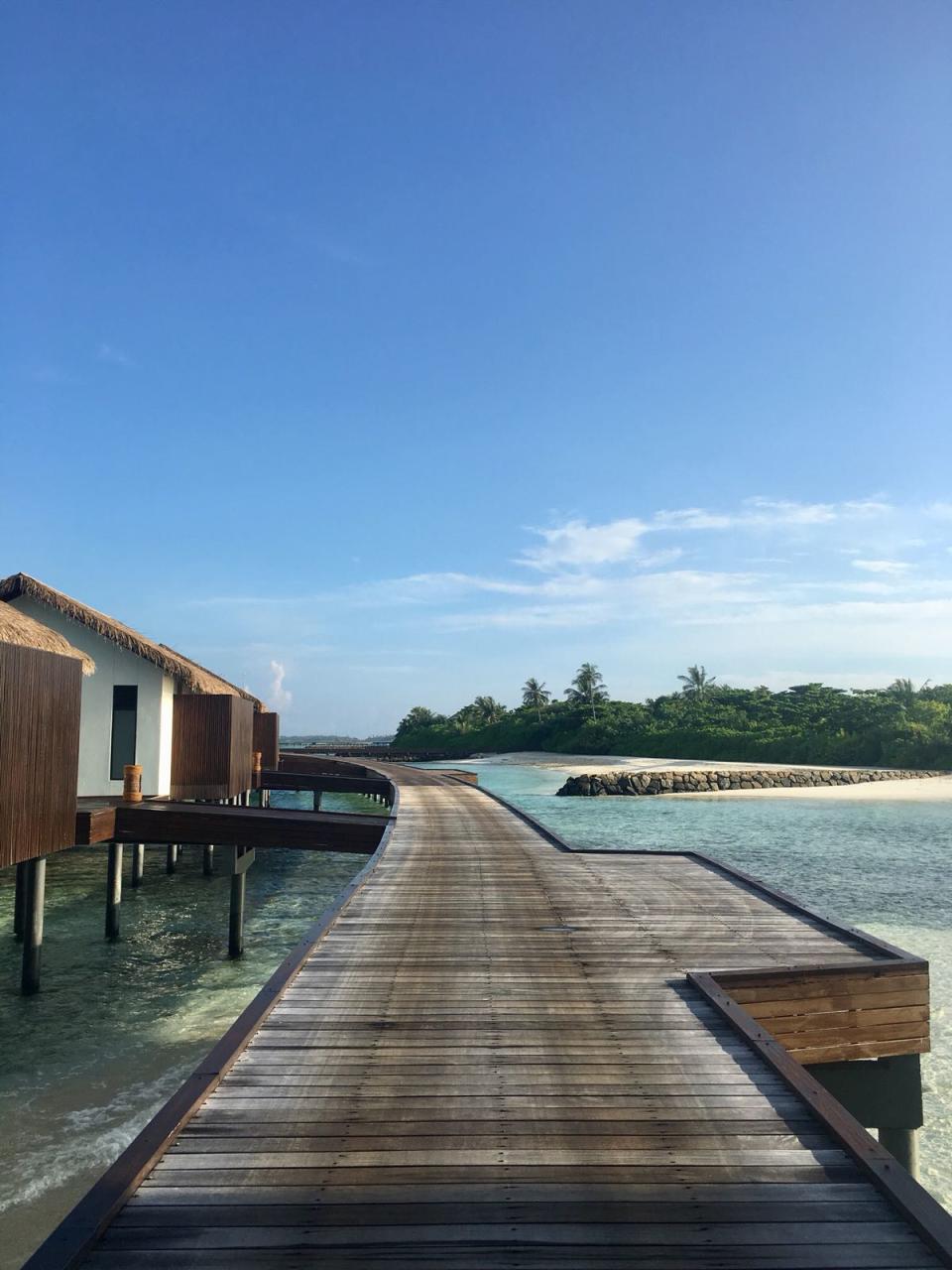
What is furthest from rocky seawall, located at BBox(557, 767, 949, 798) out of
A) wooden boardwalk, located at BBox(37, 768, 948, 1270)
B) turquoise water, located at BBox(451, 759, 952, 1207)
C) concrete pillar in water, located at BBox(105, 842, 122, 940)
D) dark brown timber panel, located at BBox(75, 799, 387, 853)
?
wooden boardwalk, located at BBox(37, 768, 948, 1270)

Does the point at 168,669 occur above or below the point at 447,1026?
above

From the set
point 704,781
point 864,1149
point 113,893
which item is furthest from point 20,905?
point 704,781

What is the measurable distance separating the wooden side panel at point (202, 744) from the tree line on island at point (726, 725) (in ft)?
185

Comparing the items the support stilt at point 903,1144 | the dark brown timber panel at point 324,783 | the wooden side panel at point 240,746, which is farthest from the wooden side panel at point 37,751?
the dark brown timber panel at point 324,783

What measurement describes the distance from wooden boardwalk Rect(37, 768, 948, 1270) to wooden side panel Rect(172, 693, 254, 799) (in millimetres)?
13291

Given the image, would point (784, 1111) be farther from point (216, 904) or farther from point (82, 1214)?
point (216, 904)

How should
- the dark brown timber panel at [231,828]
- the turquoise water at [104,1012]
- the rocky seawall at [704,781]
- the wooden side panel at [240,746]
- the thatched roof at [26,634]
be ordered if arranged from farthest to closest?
the rocky seawall at [704,781] < the wooden side panel at [240,746] < the dark brown timber panel at [231,828] < the thatched roof at [26,634] < the turquoise water at [104,1012]

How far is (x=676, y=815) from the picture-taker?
36.5 metres

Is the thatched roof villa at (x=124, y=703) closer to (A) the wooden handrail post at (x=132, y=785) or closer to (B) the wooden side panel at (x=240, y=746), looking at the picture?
(B) the wooden side panel at (x=240, y=746)

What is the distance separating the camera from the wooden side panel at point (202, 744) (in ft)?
62.6

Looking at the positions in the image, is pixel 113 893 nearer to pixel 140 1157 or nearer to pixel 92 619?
pixel 92 619

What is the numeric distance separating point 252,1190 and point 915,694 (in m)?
84.5

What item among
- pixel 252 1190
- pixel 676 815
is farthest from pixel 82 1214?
pixel 676 815

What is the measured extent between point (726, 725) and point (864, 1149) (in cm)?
7817
